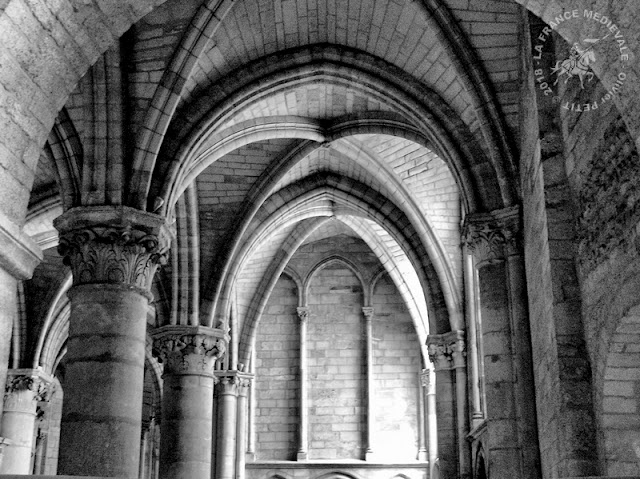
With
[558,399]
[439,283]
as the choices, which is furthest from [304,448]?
[558,399]

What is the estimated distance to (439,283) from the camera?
15938 millimetres

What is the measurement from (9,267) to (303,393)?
51.6ft

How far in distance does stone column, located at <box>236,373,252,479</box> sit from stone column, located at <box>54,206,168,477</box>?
8842 millimetres

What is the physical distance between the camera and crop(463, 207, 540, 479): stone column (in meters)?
9.61

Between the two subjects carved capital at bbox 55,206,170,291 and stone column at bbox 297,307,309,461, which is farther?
stone column at bbox 297,307,309,461

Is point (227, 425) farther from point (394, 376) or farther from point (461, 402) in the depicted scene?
point (461, 402)

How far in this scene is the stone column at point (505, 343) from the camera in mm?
9609

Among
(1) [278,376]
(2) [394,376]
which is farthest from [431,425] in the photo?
(1) [278,376]

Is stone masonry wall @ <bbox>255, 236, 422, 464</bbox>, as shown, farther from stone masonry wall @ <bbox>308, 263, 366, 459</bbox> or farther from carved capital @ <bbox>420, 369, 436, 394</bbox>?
carved capital @ <bbox>420, 369, 436, 394</bbox>

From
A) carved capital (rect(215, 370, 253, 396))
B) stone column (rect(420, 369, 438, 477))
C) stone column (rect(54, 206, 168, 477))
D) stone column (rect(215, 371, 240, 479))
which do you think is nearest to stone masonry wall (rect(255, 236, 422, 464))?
stone column (rect(420, 369, 438, 477))

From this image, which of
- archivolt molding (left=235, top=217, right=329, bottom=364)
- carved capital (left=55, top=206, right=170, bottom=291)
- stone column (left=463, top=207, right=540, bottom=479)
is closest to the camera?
stone column (left=463, top=207, right=540, bottom=479)

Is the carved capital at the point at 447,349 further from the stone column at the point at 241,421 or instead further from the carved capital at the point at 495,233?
the carved capital at the point at 495,233

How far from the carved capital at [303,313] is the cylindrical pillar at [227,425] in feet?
10.6
